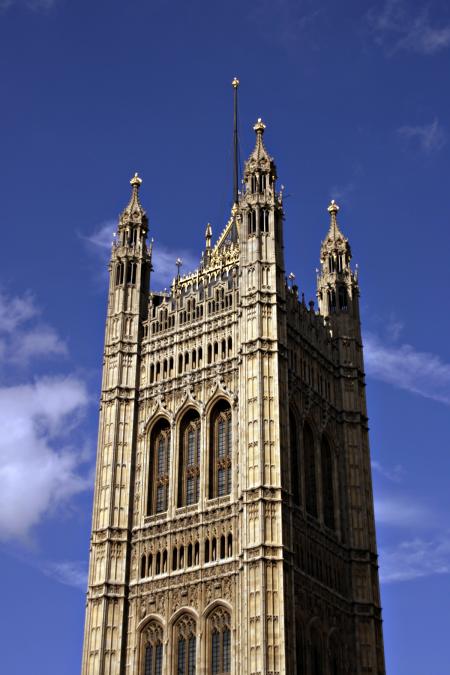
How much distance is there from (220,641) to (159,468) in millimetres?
10378

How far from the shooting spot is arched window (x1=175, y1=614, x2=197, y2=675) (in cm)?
5306

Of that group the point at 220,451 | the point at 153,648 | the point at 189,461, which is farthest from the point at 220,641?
the point at 189,461

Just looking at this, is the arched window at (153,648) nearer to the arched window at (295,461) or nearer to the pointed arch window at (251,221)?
the arched window at (295,461)

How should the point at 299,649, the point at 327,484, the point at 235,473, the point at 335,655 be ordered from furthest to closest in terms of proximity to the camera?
the point at 327,484 < the point at 235,473 < the point at 335,655 < the point at 299,649

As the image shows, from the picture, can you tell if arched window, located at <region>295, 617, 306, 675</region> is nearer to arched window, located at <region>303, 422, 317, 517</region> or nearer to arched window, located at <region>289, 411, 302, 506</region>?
arched window, located at <region>289, 411, 302, 506</region>

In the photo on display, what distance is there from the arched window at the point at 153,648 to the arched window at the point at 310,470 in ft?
29.8

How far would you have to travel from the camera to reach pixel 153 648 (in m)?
54.7

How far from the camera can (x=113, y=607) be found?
55.9m

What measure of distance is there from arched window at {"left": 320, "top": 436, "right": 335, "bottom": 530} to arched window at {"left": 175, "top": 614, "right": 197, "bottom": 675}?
9024mm

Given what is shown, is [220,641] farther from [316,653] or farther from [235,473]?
[235,473]

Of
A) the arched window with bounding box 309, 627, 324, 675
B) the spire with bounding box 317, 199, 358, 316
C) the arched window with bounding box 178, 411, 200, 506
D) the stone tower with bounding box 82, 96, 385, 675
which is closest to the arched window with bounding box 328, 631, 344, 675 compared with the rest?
the stone tower with bounding box 82, 96, 385, 675

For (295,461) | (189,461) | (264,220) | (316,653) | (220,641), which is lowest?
(316,653)

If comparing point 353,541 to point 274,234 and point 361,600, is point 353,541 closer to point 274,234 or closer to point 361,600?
point 361,600

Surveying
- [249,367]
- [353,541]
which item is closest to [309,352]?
[249,367]
